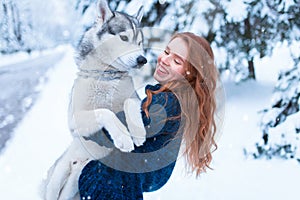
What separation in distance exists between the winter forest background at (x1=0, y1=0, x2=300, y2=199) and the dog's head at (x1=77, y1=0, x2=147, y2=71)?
0.41 ft

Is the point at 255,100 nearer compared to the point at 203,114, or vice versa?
the point at 203,114

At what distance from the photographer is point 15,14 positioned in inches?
40.1

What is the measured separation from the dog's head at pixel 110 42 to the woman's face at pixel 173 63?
0.05 metres

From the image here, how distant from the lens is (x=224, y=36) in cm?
111

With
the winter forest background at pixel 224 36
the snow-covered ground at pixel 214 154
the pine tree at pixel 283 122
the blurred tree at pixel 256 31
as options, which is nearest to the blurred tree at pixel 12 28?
the winter forest background at pixel 224 36

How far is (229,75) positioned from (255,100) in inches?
4.5

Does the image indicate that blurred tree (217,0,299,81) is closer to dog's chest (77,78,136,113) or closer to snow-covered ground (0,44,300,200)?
snow-covered ground (0,44,300,200)

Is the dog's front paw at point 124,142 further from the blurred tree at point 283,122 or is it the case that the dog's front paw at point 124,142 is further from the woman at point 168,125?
the blurred tree at point 283,122

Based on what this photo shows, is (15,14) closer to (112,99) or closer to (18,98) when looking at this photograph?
(18,98)

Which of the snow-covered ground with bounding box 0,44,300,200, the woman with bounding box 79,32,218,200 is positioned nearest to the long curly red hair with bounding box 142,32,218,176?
the woman with bounding box 79,32,218,200

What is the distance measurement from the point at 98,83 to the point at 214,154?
0.47m

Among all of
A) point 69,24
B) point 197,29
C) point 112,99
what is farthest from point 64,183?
point 197,29

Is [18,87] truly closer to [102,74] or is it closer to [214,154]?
[102,74]

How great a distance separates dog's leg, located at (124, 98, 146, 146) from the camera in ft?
2.38
